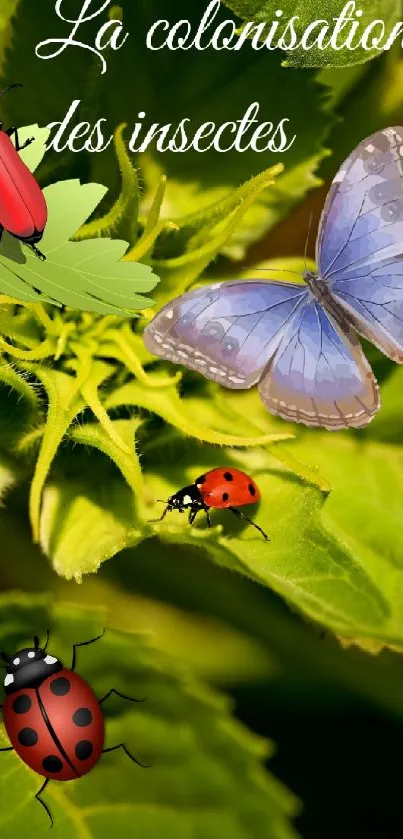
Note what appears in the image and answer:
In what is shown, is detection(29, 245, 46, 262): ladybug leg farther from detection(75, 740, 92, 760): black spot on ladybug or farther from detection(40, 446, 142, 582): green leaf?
detection(75, 740, 92, 760): black spot on ladybug

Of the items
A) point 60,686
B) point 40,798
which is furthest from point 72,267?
point 40,798

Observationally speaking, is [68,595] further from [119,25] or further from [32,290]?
[119,25]

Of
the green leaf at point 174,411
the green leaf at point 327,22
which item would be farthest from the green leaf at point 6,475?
the green leaf at point 327,22

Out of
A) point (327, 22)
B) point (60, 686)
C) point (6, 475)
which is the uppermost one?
point (327, 22)

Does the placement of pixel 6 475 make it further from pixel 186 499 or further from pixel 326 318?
pixel 326 318

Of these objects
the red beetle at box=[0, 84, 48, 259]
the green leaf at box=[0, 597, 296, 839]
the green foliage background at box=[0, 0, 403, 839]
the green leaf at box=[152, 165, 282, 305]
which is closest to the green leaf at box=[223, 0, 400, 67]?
the green foliage background at box=[0, 0, 403, 839]
